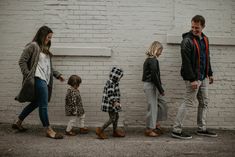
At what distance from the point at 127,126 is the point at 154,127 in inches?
32.2

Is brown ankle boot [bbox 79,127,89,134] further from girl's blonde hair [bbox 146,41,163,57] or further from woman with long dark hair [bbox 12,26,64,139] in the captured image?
girl's blonde hair [bbox 146,41,163,57]

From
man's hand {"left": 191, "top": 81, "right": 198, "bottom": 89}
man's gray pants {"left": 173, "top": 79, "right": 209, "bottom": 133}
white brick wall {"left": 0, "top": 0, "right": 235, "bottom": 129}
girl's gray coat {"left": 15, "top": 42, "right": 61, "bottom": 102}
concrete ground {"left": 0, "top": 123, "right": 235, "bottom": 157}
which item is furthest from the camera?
white brick wall {"left": 0, "top": 0, "right": 235, "bottom": 129}

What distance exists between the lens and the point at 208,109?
741cm

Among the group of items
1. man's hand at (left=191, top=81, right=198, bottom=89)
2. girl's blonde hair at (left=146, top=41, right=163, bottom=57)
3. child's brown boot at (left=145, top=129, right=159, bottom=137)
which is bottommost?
child's brown boot at (left=145, top=129, right=159, bottom=137)

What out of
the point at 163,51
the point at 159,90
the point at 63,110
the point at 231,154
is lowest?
the point at 231,154

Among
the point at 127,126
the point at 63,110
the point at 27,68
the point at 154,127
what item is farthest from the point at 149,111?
the point at 27,68

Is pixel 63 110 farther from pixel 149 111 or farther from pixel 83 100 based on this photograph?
pixel 149 111

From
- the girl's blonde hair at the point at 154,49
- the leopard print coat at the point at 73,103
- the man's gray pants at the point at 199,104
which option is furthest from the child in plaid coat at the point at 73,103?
the man's gray pants at the point at 199,104

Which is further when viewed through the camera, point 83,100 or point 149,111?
point 83,100

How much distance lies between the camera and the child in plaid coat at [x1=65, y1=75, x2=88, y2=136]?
665 cm

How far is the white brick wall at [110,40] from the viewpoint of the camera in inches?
281

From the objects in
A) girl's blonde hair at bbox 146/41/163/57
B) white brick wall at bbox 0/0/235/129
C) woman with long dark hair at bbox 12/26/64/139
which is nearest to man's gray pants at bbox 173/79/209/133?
white brick wall at bbox 0/0/235/129

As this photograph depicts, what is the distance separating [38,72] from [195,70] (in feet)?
9.13

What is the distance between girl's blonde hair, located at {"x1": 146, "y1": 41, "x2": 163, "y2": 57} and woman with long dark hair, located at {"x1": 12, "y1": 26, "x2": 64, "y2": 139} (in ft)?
5.93
